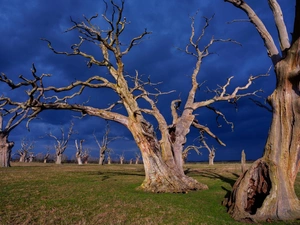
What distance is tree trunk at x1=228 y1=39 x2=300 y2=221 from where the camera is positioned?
1064cm

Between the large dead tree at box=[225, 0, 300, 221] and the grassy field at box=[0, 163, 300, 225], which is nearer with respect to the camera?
the grassy field at box=[0, 163, 300, 225]

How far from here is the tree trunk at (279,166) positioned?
34.9 feet

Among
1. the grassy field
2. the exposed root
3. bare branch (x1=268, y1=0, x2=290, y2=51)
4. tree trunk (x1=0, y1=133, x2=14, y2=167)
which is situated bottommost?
the grassy field

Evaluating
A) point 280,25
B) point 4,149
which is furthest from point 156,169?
point 4,149

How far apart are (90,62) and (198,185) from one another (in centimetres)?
1140

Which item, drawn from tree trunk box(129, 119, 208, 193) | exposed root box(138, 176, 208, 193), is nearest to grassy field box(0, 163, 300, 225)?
exposed root box(138, 176, 208, 193)

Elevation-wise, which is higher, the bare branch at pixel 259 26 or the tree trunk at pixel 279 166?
the bare branch at pixel 259 26

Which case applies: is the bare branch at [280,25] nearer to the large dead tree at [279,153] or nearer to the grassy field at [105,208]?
the large dead tree at [279,153]

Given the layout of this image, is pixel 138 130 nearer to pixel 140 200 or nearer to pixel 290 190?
pixel 140 200

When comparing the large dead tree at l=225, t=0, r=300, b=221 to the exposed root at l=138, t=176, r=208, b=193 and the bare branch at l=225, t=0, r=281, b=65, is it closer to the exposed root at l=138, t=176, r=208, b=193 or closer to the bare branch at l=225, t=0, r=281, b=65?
the bare branch at l=225, t=0, r=281, b=65

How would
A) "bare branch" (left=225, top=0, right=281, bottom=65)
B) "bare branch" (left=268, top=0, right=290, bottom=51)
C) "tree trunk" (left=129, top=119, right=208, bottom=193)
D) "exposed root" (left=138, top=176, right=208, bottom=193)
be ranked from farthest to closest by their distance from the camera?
1. "tree trunk" (left=129, top=119, right=208, bottom=193)
2. "exposed root" (left=138, top=176, right=208, bottom=193)
3. "bare branch" (left=225, top=0, right=281, bottom=65)
4. "bare branch" (left=268, top=0, right=290, bottom=51)

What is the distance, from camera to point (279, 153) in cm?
1134

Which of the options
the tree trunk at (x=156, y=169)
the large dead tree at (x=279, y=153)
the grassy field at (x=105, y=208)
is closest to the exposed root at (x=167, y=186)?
the tree trunk at (x=156, y=169)

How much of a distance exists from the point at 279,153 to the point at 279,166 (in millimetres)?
523
